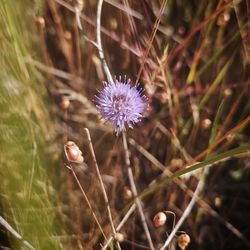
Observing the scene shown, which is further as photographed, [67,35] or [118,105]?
[67,35]

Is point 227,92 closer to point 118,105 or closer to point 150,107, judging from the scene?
point 150,107

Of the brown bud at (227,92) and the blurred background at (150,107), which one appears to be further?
the brown bud at (227,92)

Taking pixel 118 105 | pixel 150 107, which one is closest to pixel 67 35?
pixel 150 107

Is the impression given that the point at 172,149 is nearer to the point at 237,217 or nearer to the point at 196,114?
the point at 196,114

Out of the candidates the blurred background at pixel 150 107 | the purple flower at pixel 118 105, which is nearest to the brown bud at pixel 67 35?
the blurred background at pixel 150 107

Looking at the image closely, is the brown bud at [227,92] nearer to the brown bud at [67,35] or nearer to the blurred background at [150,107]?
the blurred background at [150,107]

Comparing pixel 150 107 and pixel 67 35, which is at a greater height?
pixel 67 35

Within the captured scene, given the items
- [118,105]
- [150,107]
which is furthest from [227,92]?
[118,105]

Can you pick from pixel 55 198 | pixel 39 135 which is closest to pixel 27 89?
pixel 39 135
